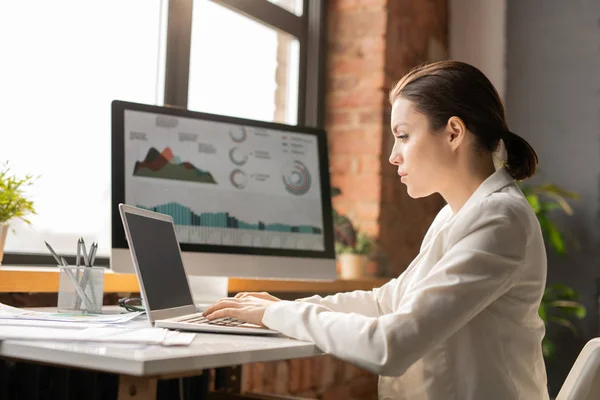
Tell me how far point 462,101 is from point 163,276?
0.70 meters

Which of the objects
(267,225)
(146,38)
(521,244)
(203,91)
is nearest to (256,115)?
(203,91)

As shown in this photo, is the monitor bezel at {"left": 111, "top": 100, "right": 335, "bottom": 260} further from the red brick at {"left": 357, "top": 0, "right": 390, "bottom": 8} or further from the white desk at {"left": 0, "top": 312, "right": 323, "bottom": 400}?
the red brick at {"left": 357, "top": 0, "right": 390, "bottom": 8}

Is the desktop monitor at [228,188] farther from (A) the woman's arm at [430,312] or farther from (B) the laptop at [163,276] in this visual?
(A) the woman's arm at [430,312]

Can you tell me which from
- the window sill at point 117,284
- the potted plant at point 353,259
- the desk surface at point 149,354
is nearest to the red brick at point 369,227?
the potted plant at point 353,259

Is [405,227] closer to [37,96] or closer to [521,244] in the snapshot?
[37,96]

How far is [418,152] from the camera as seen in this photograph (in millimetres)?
1575

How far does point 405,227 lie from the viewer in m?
3.73

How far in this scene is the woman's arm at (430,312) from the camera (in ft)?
4.10

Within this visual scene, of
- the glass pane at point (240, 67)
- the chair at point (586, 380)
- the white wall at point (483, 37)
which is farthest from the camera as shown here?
the white wall at point (483, 37)

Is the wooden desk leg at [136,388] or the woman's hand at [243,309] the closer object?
the wooden desk leg at [136,388]

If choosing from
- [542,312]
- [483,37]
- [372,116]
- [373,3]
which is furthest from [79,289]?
[483,37]

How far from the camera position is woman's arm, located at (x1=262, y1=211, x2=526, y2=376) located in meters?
1.25

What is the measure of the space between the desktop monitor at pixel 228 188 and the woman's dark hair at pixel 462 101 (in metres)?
0.68

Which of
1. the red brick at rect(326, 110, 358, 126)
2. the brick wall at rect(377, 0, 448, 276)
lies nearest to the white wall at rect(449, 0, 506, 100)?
the brick wall at rect(377, 0, 448, 276)
